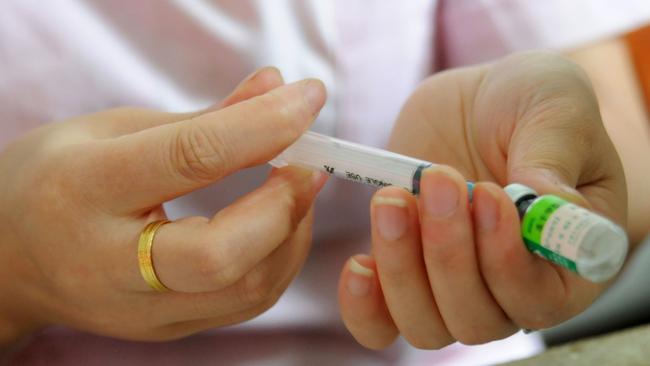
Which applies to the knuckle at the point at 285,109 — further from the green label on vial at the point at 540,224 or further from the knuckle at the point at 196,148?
the green label on vial at the point at 540,224

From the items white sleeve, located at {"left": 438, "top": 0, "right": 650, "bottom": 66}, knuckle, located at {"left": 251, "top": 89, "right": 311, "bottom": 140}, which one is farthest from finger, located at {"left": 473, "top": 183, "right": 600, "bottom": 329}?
white sleeve, located at {"left": 438, "top": 0, "right": 650, "bottom": 66}

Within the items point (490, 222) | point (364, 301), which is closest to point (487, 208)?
point (490, 222)

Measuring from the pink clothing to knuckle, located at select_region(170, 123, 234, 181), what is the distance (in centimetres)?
16

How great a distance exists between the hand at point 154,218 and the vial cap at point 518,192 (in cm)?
13

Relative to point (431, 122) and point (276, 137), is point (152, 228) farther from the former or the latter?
point (431, 122)

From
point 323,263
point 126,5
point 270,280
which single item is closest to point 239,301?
point 270,280

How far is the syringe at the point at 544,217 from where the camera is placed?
0.25 m

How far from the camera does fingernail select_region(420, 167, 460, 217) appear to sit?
0.99 ft

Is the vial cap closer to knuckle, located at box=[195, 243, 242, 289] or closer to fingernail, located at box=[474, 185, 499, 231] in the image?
fingernail, located at box=[474, 185, 499, 231]

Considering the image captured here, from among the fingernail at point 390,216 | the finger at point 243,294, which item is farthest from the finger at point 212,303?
the fingernail at point 390,216

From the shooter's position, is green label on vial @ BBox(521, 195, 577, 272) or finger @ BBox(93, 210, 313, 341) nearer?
green label on vial @ BBox(521, 195, 577, 272)

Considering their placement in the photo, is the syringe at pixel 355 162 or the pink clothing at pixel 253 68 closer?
the syringe at pixel 355 162

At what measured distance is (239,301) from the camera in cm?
40

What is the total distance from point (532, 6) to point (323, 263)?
301 mm
